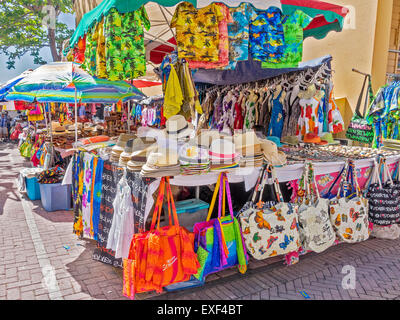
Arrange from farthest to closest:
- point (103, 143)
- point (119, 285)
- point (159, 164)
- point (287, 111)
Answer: point (287, 111), point (103, 143), point (119, 285), point (159, 164)

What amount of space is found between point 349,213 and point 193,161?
90.1 inches

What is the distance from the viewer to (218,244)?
3.20 metres

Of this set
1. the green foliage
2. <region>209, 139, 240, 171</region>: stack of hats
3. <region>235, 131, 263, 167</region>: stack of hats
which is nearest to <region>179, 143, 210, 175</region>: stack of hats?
<region>209, 139, 240, 171</region>: stack of hats

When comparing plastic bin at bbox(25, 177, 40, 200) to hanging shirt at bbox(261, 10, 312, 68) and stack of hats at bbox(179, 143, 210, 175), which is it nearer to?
stack of hats at bbox(179, 143, 210, 175)

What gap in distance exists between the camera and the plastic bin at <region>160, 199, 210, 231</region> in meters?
3.56

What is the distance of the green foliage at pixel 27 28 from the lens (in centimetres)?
1875

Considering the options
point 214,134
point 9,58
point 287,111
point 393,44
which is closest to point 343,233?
point 214,134

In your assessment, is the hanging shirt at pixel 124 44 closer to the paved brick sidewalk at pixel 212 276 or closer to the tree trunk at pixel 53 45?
the paved brick sidewalk at pixel 212 276

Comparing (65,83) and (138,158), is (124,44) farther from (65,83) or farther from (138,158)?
(65,83)

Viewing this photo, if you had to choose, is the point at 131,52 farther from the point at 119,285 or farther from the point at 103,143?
the point at 119,285

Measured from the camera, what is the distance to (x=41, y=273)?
3.71 metres

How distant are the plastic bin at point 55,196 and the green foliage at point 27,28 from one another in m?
15.4

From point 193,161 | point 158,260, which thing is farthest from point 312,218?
point 158,260

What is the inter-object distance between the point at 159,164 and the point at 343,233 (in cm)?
264
